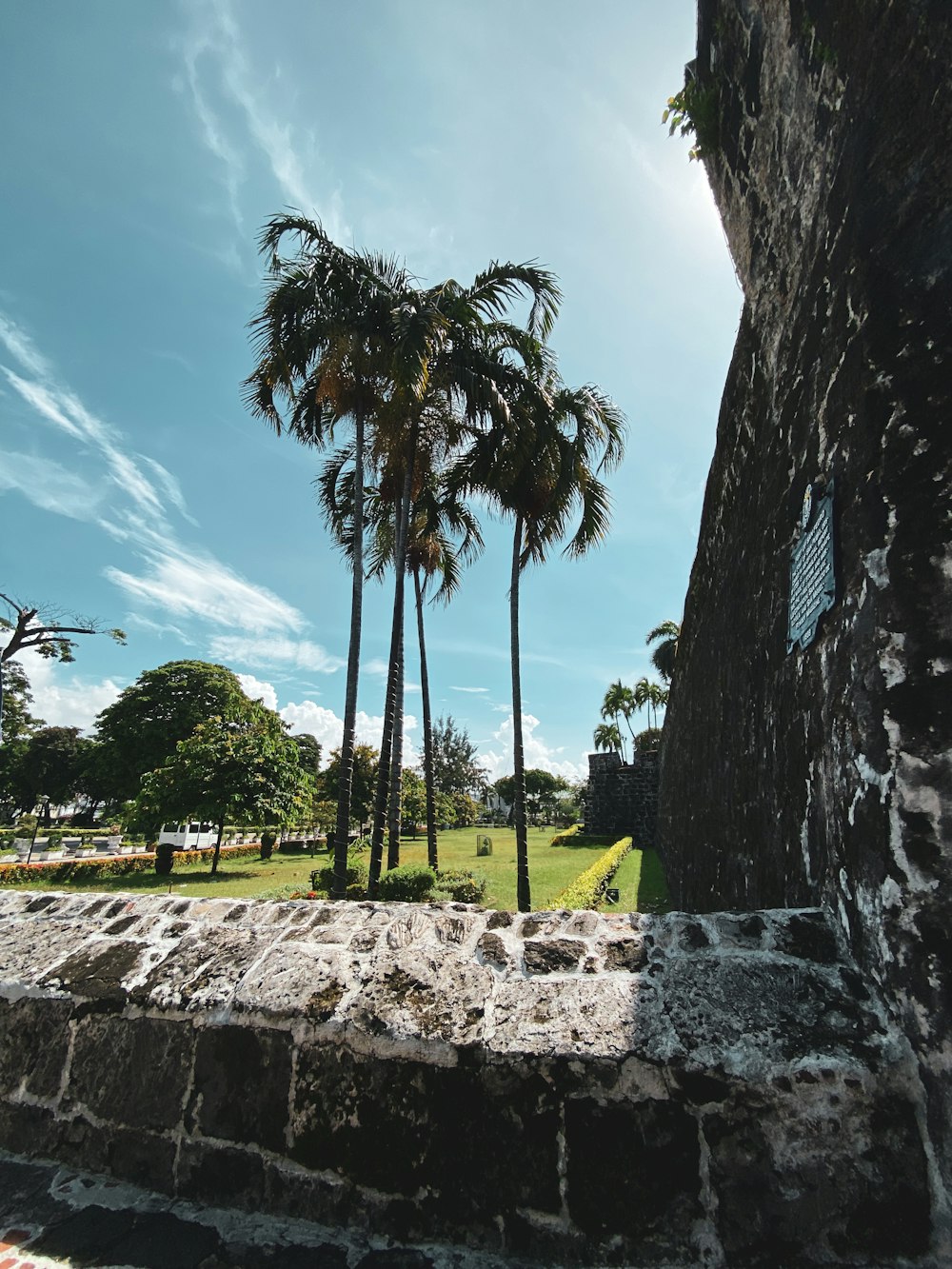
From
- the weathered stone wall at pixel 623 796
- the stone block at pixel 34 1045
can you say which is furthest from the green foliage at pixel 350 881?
the weathered stone wall at pixel 623 796

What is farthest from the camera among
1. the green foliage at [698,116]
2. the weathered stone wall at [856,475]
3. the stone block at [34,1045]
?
the green foliage at [698,116]

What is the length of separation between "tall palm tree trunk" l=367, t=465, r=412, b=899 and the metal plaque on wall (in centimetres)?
762

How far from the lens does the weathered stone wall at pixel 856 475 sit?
1576mm

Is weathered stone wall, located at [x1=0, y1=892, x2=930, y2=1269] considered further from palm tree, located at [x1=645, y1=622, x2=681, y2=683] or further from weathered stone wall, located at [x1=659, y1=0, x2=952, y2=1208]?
palm tree, located at [x1=645, y1=622, x2=681, y2=683]

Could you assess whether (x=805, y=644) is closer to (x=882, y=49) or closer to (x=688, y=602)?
(x=882, y=49)

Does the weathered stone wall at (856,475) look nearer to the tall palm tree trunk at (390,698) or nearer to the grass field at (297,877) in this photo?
the tall palm tree trunk at (390,698)

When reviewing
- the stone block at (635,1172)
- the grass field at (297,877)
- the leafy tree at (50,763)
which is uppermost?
the leafy tree at (50,763)

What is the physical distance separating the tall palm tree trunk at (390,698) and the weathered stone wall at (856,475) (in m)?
6.60

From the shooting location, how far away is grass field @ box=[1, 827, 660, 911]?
1338 centimetres

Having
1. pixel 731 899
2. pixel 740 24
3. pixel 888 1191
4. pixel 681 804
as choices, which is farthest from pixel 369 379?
pixel 888 1191

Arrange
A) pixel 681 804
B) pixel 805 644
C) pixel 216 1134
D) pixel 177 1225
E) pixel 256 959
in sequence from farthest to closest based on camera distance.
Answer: pixel 681 804, pixel 805 644, pixel 256 959, pixel 216 1134, pixel 177 1225

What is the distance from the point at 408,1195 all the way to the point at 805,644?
7.35 feet

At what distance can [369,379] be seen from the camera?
9656mm

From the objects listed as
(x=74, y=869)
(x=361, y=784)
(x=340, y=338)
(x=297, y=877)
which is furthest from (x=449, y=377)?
(x=361, y=784)
